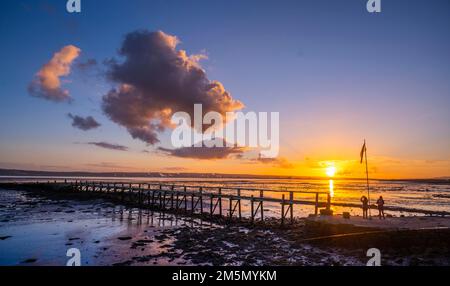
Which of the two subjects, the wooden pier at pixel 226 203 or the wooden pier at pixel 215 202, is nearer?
the wooden pier at pixel 226 203

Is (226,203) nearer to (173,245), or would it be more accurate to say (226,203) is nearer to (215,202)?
(215,202)

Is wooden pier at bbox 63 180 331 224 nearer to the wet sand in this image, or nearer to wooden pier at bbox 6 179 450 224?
wooden pier at bbox 6 179 450 224

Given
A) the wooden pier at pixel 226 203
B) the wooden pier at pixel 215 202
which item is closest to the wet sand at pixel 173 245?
the wooden pier at pixel 215 202

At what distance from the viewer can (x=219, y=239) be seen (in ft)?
61.1

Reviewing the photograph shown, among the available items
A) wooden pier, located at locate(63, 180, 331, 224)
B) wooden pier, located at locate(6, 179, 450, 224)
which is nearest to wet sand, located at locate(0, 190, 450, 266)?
wooden pier, located at locate(63, 180, 331, 224)

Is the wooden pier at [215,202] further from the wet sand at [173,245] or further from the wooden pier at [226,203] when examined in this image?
the wet sand at [173,245]

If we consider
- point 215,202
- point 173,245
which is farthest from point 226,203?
point 173,245

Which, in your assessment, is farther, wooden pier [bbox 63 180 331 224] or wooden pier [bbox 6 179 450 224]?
wooden pier [bbox 63 180 331 224]
